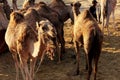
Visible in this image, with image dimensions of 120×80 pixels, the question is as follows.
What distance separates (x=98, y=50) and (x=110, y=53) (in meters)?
2.56

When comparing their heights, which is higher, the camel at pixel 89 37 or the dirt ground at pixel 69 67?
the camel at pixel 89 37

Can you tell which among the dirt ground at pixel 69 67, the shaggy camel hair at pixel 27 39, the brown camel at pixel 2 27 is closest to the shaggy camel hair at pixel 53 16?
the dirt ground at pixel 69 67

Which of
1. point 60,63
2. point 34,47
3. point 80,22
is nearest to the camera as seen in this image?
point 34,47

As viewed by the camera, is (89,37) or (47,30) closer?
(47,30)

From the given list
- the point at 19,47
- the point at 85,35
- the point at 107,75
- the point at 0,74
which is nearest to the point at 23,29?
the point at 19,47

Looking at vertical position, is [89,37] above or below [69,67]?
above

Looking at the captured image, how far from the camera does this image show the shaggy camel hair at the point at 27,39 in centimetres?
580

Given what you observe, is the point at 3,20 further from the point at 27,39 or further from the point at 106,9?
the point at 106,9

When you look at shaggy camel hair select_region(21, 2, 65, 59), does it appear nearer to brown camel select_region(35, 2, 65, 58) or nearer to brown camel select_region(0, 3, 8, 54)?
brown camel select_region(35, 2, 65, 58)

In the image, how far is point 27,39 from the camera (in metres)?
6.83

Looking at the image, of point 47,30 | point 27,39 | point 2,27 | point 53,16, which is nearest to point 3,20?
point 2,27

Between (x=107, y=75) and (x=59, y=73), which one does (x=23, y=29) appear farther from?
(x=107, y=75)

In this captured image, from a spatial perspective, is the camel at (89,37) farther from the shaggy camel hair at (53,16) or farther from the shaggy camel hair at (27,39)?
the shaggy camel hair at (27,39)

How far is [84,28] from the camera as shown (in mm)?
7562
